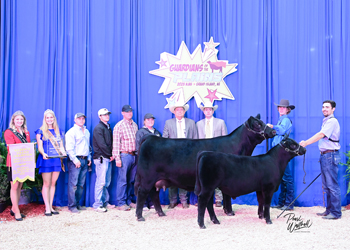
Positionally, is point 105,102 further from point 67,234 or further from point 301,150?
point 301,150

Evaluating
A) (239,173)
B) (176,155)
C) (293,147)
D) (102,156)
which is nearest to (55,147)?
(102,156)

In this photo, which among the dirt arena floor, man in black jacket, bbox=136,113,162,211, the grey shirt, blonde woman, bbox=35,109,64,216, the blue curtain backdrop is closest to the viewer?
the dirt arena floor

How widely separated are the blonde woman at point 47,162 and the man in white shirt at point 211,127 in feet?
7.61

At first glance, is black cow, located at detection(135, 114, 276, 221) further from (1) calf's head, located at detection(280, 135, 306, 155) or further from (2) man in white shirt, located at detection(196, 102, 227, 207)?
(2) man in white shirt, located at detection(196, 102, 227, 207)

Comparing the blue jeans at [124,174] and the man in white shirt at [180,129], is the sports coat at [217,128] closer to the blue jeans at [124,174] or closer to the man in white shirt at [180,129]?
the man in white shirt at [180,129]

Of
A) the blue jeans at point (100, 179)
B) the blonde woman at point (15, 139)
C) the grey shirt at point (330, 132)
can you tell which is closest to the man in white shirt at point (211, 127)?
the grey shirt at point (330, 132)

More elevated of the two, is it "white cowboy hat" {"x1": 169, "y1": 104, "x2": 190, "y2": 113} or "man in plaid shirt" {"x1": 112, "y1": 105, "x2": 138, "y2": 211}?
"white cowboy hat" {"x1": 169, "y1": 104, "x2": 190, "y2": 113}

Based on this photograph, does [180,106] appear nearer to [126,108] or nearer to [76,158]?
[126,108]

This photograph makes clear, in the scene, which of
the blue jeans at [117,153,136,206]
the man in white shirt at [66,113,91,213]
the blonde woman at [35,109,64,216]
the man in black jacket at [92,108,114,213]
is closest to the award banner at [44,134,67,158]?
the blonde woman at [35,109,64,216]

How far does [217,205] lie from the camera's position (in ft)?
17.8

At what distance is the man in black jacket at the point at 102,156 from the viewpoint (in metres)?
5.30

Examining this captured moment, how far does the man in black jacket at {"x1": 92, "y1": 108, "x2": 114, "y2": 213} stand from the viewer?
5.30m

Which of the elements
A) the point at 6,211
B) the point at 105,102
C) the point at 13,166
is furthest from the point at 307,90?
the point at 6,211

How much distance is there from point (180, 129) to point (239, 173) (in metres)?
1.64
